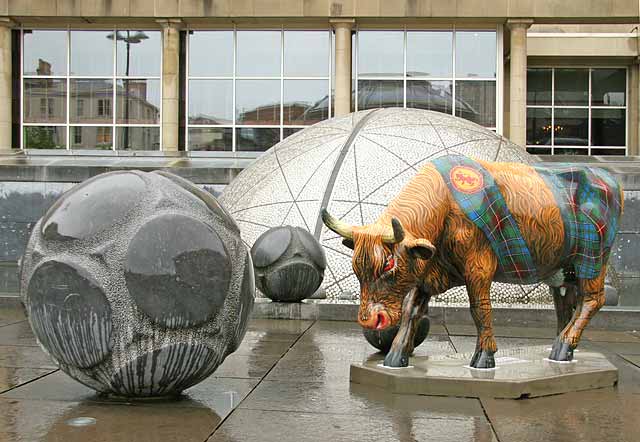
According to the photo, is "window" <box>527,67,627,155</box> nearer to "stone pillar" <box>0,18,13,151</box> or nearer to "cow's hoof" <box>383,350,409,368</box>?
"stone pillar" <box>0,18,13,151</box>

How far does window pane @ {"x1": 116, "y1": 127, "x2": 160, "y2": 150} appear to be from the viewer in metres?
34.0

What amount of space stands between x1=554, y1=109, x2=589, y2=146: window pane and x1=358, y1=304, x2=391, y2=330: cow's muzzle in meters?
32.9

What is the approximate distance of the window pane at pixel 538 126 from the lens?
37.6 metres

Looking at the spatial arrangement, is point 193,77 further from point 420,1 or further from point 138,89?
point 420,1

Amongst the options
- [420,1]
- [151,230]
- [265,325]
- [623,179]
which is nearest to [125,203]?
[151,230]

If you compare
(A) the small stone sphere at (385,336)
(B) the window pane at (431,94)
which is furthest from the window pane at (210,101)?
(A) the small stone sphere at (385,336)

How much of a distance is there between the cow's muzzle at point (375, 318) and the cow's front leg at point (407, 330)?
2.14ft

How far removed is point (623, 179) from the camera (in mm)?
20672

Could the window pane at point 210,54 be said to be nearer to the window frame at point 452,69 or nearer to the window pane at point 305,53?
the window pane at point 305,53

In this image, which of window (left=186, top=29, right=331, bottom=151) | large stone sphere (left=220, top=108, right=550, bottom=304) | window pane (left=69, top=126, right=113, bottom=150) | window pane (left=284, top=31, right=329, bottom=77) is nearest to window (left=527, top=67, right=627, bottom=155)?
window pane (left=284, top=31, right=329, bottom=77)

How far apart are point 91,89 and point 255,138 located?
6725mm

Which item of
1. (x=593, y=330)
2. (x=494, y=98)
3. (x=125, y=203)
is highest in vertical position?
(x=494, y=98)

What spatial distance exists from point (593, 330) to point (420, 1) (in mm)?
23121

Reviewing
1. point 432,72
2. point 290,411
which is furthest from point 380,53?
point 290,411
